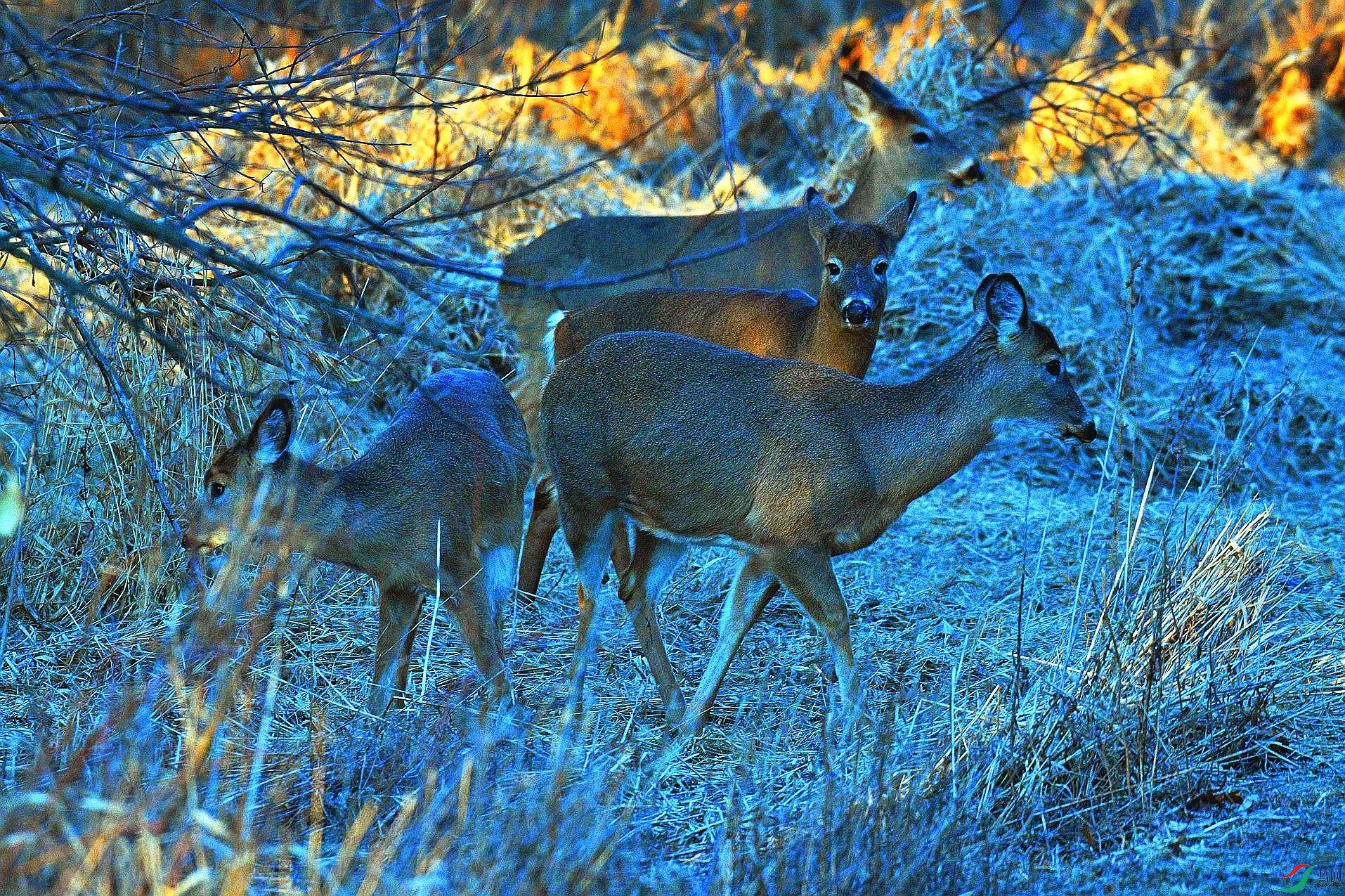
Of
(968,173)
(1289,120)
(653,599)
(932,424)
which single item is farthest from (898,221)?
(1289,120)

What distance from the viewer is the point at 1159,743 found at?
495 centimetres

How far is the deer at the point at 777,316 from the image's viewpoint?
7.50m

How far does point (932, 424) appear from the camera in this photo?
5.98 meters

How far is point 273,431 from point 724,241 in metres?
4.54

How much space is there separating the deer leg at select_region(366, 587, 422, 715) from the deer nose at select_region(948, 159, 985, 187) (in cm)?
512

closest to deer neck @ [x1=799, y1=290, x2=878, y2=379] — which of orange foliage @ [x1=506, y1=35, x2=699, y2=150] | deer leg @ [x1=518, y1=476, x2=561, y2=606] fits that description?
deer leg @ [x1=518, y1=476, x2=561, y2=606]

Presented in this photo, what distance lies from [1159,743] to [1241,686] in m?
0.61

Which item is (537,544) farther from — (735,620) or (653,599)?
(735,620)

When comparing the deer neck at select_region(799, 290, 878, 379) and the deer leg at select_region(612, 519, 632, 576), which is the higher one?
the deer neck at select_region(799, 290, 878, 379)

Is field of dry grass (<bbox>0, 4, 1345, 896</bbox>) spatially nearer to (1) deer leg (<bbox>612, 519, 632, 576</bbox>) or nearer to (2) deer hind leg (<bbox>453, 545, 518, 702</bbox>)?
(2) deer hind leg (<bbox>453, 545, 518, 702</bbox>)

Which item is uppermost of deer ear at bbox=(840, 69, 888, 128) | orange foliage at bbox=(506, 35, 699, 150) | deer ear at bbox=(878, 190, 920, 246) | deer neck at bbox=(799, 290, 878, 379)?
orange foliage at bbox=(506, 35, 699, 150)

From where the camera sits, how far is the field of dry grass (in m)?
3.93

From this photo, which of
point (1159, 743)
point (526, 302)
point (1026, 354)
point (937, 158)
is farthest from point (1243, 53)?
point (1159, 743)

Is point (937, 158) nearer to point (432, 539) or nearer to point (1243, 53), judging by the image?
point (432, 539)
